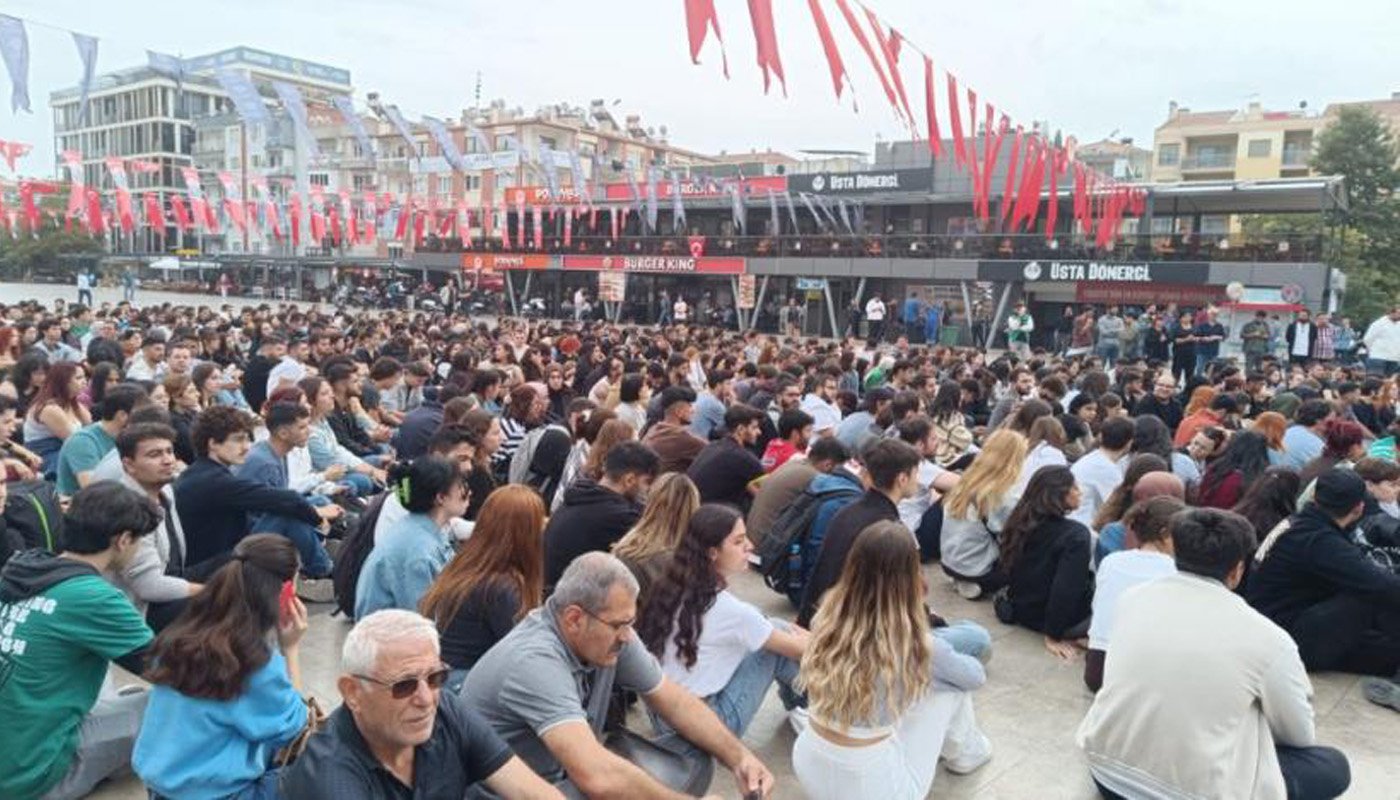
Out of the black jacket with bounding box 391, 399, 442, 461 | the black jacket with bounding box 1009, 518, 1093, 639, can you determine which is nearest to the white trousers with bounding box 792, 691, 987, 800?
the black jacket with bounding box 1009, 518, 1093, 639

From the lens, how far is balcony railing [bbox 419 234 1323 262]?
22594 mm

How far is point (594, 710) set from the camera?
10.3 feet

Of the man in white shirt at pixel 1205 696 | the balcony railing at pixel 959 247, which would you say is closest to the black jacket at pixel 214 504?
the man in white shirt at pixel 1205 696

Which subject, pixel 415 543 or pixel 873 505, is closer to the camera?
pixel 415 543

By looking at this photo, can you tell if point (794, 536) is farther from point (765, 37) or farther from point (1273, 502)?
point (765, 37)

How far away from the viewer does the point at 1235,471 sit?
6535 millimetres

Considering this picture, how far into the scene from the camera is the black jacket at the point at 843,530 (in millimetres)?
4547

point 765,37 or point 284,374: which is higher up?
point 765,37

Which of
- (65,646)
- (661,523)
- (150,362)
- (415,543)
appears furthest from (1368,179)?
(65,646)

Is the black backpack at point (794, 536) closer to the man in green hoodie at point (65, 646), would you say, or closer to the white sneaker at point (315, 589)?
the white sneaker at point (315, 589)

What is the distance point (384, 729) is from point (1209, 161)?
64544mm

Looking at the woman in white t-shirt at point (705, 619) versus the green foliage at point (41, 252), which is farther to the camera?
the green foliage at point (41, 252)

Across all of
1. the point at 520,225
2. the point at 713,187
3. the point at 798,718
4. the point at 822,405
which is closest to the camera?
the point at 798,718

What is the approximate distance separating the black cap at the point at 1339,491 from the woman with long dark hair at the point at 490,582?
393 centimetres
